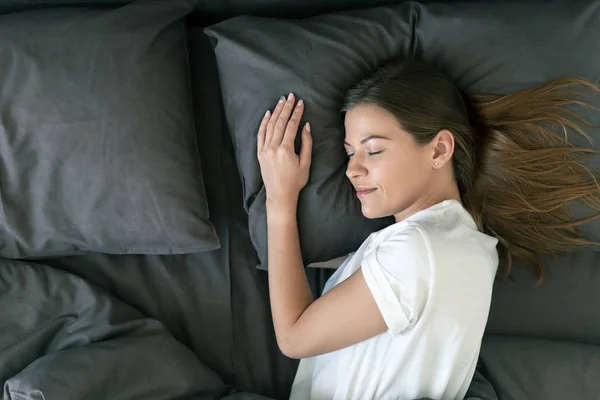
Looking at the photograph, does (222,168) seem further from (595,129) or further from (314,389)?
(595,129)

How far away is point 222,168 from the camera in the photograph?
139 centimetres

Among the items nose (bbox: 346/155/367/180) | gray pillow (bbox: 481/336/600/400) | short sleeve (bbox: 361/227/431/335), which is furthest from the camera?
gray pillow (bbox: 481/336/600/400)

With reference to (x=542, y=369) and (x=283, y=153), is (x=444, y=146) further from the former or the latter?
(x=542, y=369)

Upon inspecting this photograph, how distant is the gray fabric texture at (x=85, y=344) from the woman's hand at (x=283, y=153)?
400 mm

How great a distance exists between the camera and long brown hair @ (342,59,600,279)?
118cm

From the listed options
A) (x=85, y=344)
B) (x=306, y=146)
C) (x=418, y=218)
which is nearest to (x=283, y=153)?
(x=306, y=146)

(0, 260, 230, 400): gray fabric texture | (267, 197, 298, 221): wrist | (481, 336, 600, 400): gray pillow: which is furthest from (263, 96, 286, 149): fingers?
(481, 336, 600, 400): gray pillow

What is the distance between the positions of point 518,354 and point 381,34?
78 cm

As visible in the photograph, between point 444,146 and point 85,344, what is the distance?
84 centimetres

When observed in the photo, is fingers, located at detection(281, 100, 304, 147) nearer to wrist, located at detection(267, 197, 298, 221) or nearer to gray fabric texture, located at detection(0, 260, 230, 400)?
wrist, located at detection(267, 197, 298, 221)

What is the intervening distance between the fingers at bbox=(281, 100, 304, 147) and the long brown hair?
9cm

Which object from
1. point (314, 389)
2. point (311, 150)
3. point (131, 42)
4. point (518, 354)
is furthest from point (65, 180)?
point (518, 354)

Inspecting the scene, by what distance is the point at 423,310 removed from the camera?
106 centimetres

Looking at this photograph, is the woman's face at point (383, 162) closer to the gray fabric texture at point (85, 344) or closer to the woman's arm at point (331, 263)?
the woman's arm at point (331, 263)
